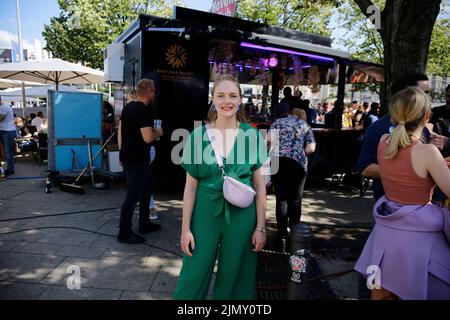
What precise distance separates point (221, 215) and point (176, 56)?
16.4 feet

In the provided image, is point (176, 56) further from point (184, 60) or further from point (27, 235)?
point (27, 235)

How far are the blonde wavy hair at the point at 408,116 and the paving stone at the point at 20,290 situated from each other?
3.24m

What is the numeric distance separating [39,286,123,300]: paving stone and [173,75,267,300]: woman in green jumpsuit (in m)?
1.30

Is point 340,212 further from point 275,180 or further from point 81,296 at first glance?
point 81,296

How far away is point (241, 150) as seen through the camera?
2.32 metres

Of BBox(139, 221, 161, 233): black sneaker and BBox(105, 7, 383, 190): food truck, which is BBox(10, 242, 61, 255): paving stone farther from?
BBox(105, 7, 383, 190): food truck

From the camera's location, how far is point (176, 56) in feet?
21.6

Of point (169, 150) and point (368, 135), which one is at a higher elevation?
point (368, 135)

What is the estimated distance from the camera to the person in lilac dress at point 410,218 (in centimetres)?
202

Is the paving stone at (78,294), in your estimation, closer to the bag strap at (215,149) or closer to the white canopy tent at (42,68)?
the bag strap at (215,149)

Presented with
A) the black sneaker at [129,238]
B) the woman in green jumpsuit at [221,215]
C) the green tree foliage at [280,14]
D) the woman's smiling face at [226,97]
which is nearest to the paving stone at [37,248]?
the black sneaker at [129,238]

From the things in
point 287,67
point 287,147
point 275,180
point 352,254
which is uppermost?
point 287,67
